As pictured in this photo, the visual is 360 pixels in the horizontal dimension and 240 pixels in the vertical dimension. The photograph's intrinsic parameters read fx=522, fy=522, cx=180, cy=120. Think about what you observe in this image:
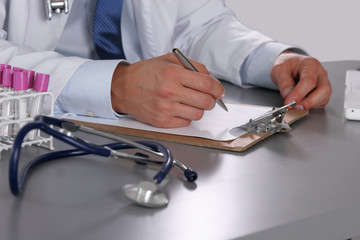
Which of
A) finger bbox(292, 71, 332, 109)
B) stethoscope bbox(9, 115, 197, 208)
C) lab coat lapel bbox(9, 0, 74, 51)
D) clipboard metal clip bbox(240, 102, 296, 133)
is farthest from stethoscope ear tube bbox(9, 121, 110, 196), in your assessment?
lab coat lapel bbox(9, 0, 74, 51)

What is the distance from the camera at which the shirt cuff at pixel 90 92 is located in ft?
3.14

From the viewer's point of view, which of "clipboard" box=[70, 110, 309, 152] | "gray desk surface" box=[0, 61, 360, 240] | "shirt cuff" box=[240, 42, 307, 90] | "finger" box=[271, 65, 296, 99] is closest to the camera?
"gray desk surface" box=[0, 61, 360, 240]

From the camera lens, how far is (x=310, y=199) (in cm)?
61

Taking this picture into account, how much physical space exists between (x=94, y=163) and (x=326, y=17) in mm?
2523

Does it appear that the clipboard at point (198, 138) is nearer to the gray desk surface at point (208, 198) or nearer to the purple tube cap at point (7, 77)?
the gray desk surface at point (208, 198)

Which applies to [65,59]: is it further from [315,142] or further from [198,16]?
[198,16]

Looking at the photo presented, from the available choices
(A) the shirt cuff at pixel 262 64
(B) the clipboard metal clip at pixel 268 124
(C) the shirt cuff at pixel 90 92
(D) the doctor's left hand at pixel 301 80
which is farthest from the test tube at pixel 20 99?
(A) the shirt cuff at pixel 262 64

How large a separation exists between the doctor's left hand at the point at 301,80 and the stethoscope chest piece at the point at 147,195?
0.55 m

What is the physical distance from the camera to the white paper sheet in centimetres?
85

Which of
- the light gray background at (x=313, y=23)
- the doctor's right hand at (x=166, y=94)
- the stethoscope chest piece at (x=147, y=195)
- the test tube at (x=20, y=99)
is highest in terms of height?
the test tube at (x=20, y=99)

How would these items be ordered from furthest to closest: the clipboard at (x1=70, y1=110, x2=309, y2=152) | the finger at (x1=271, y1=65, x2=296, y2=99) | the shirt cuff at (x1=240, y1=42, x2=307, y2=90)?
the shirt cuff at (x1=240, y1=42, x2=307, y2=90)
the finger at (x1=271, y1=65, x2=296, y2=99)
the clipboard at (x1=70, y1=110, x2=309, y2=152)

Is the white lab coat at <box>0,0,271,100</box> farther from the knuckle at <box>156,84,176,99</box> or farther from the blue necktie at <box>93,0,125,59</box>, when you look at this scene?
the knuckle at <box>156,84,176,99</box>

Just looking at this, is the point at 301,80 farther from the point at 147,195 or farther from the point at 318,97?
the point at 147,195

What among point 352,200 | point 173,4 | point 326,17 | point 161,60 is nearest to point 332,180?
point 352,200
